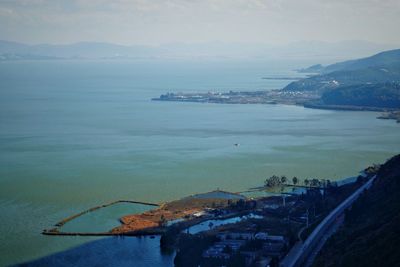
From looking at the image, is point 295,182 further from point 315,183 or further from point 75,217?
point 75,217

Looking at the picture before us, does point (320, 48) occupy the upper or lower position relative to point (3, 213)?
upper

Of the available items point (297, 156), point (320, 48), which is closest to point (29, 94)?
point (297, 156)

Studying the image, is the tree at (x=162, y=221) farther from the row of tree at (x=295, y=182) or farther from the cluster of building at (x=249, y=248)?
the row of tree at (x=295, y=182)

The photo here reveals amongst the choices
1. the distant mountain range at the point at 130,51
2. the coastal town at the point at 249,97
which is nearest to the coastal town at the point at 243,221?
the coastal town at the point at 249,97

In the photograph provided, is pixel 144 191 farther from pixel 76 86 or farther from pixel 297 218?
pixel 76 86

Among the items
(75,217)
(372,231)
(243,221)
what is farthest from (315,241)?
(75,217)

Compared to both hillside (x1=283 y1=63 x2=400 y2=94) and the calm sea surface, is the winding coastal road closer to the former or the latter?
the calm sea surface
